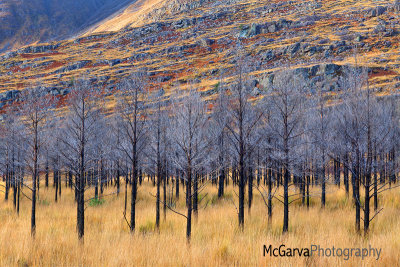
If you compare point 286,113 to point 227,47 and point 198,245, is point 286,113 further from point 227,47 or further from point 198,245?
point 227,47

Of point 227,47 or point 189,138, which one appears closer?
point 189,138

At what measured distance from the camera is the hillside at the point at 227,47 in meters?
70.2

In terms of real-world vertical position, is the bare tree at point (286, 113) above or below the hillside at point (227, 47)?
below

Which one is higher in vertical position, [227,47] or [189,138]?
[227,47]

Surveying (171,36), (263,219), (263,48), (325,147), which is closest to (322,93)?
(325,147)

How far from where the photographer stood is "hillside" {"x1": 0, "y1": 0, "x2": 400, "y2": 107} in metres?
70.2

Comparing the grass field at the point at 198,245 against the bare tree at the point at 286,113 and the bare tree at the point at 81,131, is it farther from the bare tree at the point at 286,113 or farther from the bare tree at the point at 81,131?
the bare tree at the point at 286,113

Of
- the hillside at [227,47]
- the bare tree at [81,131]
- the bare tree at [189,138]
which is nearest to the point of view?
the bare tree at [189,138]

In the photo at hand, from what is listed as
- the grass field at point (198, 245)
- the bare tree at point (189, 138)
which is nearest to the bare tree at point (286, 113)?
the grass field at point (198, 245)

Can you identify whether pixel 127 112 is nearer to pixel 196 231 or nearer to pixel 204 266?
pixel 196 231

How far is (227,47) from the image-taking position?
103 meters

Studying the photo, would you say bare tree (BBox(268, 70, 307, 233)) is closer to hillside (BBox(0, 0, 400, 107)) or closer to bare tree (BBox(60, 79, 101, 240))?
bare tree (BBox(60, 79, 101, 240))

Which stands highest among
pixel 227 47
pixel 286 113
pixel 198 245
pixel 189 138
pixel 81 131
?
pixel 227 47

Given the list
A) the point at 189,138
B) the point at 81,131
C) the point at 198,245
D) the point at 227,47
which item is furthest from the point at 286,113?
the point at 227,47
